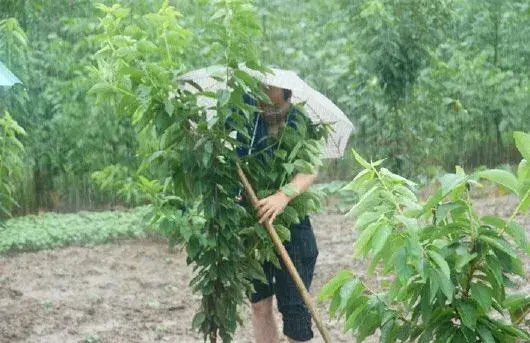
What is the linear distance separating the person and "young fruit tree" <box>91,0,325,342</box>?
64 mm

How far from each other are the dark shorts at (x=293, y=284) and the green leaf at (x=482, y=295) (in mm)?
1675

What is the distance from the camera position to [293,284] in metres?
4.17

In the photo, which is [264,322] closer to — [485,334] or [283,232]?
[283,232]

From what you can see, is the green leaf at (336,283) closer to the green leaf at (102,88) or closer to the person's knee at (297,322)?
the green leaf at (102,88)

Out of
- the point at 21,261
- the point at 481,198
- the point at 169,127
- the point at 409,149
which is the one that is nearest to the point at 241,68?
the point at 169,127

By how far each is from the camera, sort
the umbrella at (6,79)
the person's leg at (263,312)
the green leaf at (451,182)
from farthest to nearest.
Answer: the umbrella at (6,79), the person's leg at (263,312), the green leaf at (451,182)

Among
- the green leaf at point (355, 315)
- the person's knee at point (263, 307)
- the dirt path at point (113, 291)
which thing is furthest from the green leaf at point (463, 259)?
the dirt path at point (113, 291)

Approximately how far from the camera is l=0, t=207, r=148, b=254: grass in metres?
9.20

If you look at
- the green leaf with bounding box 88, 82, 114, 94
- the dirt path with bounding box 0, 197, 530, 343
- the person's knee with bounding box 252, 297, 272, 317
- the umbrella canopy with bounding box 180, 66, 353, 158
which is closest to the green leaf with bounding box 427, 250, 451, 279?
the umbrella canopy with bounding box 180, 66, 353, 158

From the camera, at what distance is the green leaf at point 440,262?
238 centimetres

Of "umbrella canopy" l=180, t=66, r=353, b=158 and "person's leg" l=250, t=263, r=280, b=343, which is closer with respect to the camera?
"umbrella canopy" l=180, t=66, r=353, b=158

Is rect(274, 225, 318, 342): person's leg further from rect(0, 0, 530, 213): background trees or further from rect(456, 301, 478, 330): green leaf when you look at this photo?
rect(0, 0, 530, 213): background trees

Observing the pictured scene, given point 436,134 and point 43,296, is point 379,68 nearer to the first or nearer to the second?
point 436,134

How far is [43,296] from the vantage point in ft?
23.9
